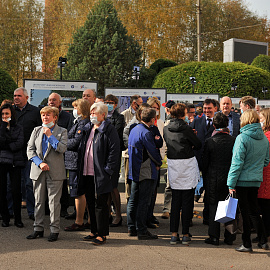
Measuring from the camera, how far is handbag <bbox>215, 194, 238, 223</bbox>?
5.66 metres

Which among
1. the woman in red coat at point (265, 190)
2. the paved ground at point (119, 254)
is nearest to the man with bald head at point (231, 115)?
the woman in red coat at point (265, 190)

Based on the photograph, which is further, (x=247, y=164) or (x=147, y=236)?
(x=147, y=236)

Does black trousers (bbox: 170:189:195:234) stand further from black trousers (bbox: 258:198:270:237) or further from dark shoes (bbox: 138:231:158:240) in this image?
black trousers (bbox: 258:198:270:237)

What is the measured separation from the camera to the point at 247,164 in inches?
228

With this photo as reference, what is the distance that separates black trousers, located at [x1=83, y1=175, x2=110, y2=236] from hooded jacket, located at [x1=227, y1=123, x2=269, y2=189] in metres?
1.73

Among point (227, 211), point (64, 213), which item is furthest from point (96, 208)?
point (64, 213)

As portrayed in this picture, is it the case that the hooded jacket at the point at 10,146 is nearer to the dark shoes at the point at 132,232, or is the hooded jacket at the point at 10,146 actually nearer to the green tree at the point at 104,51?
the dark shoes at the point at 132,232

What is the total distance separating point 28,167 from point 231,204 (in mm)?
3728

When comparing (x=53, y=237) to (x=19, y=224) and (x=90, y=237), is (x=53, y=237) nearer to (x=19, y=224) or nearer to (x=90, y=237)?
(x=90, y=237)

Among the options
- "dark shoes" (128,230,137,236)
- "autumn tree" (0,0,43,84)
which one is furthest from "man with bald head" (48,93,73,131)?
"autumn tree" (0,0,43,84)

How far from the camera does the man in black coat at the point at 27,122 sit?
7656mm

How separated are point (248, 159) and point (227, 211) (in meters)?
0.75

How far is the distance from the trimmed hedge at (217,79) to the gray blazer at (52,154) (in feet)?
66.4

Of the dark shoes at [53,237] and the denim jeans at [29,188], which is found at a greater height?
Result: the denim jeans at [29,188]
